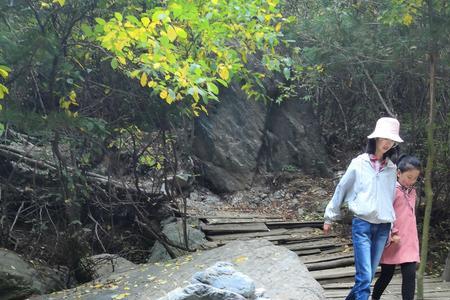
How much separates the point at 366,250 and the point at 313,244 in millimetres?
3868

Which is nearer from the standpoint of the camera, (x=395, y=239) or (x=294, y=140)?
(x=395, y=239)

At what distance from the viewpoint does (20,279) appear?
5434 mm

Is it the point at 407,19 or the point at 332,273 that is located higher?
the point at 407,19

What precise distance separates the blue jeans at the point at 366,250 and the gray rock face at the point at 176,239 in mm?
3797

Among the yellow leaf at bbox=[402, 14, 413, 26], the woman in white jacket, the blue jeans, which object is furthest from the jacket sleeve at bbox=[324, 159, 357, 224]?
the yellow leaf at bbox=[402, 14, 413, 26]

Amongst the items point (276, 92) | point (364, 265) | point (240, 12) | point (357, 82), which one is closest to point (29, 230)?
point (240, 12)

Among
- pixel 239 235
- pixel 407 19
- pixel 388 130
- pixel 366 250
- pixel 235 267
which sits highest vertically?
pixel 407 19

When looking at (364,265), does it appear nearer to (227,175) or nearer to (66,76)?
(66,76)

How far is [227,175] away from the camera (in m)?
12.0

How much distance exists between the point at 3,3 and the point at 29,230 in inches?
171

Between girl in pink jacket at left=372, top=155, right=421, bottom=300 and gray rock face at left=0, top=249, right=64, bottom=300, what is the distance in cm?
391

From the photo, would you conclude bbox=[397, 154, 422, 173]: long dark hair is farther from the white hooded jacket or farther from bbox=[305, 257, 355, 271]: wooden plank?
bbox=[305, 257, 355, 271]: wooden plank

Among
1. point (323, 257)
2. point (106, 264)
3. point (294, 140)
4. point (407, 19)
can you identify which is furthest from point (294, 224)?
point (407, 19)

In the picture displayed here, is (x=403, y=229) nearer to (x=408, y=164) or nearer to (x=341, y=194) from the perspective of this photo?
(x=408, y=164)
